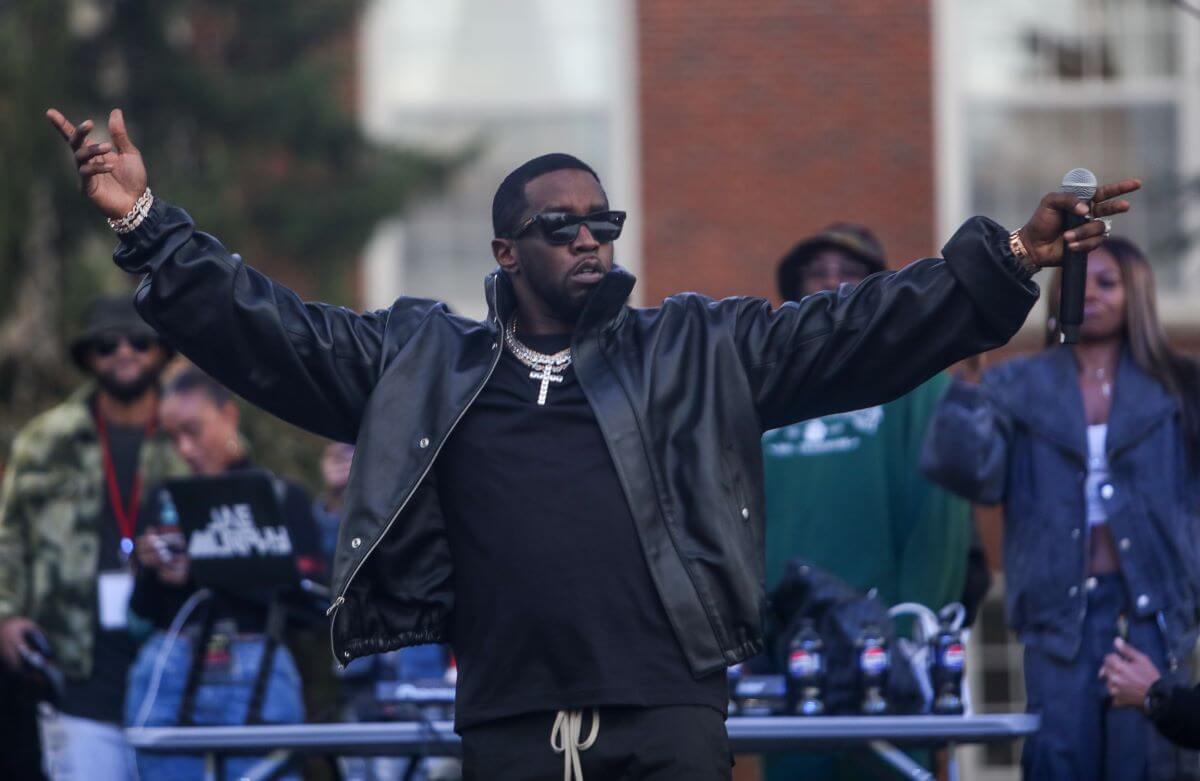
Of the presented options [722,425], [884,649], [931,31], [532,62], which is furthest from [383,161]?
[722,425]

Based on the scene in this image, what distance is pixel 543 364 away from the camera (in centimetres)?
423

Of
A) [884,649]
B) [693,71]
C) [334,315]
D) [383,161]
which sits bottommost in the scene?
[884,649]

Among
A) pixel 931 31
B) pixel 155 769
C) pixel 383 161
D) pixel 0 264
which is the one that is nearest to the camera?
pixel 155 769

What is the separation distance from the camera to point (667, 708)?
3934 mm

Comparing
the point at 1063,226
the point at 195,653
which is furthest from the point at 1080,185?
the point at 195,653

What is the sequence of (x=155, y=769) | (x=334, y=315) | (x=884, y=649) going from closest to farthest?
(x=334, y=315) → (x=884, y=649) → (x=155, y=769)

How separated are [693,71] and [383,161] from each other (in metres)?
2.18

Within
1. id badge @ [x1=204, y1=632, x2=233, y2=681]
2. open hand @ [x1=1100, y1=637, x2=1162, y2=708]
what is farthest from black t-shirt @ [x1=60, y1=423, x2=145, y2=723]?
open hand @ [x1=1100, y1=637, x2=1162, y2=708]

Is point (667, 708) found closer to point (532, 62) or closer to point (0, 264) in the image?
point (0, 264)

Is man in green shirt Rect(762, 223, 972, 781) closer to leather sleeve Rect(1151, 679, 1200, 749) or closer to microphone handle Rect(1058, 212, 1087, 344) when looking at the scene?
leather sleeve Rect(1151, 679, 1200, 749)

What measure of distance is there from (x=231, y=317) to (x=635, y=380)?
35.0 inches

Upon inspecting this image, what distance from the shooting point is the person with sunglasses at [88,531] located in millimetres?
6586

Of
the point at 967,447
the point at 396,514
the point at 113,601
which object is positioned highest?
the point at 967,447

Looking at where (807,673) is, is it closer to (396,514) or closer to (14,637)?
(396,514)
